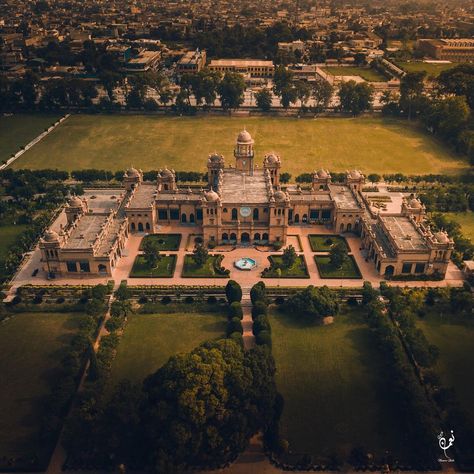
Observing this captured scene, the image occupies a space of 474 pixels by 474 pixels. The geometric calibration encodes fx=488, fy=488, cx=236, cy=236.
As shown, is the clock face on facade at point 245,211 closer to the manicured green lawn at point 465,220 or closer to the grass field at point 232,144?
the grass field at point 232,144

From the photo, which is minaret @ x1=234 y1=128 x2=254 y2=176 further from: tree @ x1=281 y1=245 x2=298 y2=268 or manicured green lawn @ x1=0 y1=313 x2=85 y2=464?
manicured green lawn @ x1=0 y1=313 x2=85 y2=464

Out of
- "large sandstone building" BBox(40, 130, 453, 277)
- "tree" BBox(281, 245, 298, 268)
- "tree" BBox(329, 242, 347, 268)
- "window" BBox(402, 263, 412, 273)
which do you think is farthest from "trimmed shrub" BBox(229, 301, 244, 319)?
"window" BBox(402, 263, 412, 273)

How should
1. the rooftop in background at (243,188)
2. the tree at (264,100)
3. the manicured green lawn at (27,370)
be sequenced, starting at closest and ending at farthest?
the manicured green lawn at (27,370)
the rooftop in background at (243,188)
the tree at (264,100)

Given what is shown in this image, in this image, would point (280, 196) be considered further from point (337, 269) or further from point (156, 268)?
point (156, 268)

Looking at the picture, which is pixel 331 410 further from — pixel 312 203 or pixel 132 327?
pixel 312 203

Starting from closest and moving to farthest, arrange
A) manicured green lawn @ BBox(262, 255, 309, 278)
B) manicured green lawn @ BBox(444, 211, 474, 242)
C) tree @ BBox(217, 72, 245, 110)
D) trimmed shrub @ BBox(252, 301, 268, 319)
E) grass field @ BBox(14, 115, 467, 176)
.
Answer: trimmed shrub @ BBox(252, 301, 268, 319) < manicured green lawn @ BBox(262, 255, 309, 278) < manicured green lawn @ BBox(444, 211, 474, 242) < grass field @ BBox(14, 115, 467, 176) < tree @ BBox(217, 72, 245, 110)

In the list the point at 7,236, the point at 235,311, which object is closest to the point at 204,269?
the point at 235,311

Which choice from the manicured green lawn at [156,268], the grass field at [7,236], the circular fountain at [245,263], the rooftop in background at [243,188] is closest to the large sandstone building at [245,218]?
the rooftop in background at [243,188]
